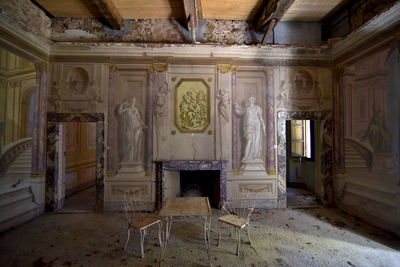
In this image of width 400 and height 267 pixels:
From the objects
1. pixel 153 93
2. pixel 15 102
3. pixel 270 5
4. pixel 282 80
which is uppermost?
pixel 270 5

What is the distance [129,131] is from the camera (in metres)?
4.70

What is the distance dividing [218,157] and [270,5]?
3320 mm

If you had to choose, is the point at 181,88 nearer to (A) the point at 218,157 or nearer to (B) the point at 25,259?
(A) the point at 218,157

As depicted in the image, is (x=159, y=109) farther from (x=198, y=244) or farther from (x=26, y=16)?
(x=26, y=16)

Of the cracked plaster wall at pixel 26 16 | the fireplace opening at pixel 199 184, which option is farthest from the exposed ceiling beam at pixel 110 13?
the fireplace opening at pixel 199 184

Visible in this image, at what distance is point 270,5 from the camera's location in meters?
3.92

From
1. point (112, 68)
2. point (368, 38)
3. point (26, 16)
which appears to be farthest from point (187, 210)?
point (26, 16)

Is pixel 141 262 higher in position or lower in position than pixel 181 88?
lower

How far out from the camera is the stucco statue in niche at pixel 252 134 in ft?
15.8

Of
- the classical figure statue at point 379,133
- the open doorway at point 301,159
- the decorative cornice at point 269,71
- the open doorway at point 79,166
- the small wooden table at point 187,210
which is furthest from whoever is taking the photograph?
the open doorway at point 301,159

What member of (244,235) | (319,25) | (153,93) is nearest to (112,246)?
(244,235)

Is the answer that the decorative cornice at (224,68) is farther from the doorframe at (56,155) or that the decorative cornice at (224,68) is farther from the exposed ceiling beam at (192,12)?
the doorframe at (56,155)

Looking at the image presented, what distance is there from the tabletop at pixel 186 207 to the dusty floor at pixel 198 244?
26.1 inches

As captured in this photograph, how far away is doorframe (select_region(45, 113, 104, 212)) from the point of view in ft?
15.1
